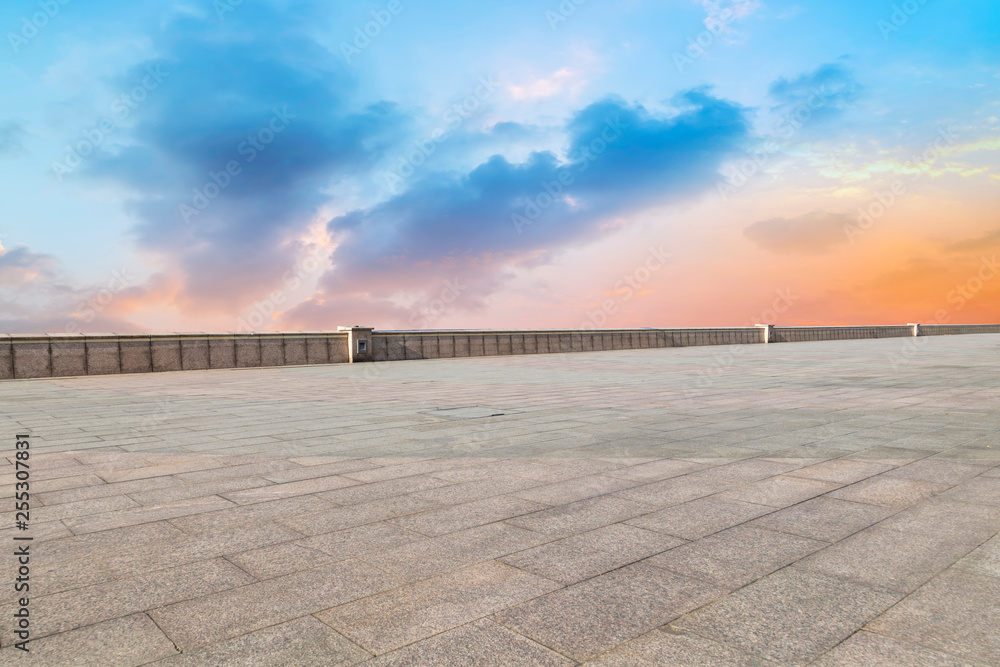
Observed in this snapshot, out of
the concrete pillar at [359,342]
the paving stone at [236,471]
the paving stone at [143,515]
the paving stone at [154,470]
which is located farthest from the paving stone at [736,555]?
the concrete pillar at [359,342]

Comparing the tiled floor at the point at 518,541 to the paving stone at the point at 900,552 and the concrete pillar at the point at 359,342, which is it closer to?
the paving stone at the point at 900,552

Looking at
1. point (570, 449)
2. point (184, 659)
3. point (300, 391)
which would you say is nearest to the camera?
point (184, 659)

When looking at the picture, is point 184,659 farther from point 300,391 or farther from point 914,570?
point 300,391

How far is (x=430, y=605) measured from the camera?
287 cm

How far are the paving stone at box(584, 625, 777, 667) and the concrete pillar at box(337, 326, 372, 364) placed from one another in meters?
21.3

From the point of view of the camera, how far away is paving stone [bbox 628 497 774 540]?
3.92m

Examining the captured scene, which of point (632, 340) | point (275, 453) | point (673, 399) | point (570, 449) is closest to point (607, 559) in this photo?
point (570, 449)

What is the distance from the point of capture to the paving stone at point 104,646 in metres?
2.46

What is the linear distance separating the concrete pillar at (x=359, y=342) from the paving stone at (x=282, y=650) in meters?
20.9

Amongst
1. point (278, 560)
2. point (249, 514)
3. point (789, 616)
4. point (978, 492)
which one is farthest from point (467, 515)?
point (978, 492)

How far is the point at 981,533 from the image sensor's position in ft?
12.6

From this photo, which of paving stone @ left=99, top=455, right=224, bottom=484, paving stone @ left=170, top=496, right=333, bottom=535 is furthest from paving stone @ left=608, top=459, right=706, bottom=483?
paving stone @ left=99, top=455, right=224, bottom=484

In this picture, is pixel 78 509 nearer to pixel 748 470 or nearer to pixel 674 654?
pixel 674 654

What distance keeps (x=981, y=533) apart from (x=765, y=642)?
2.31 meters
